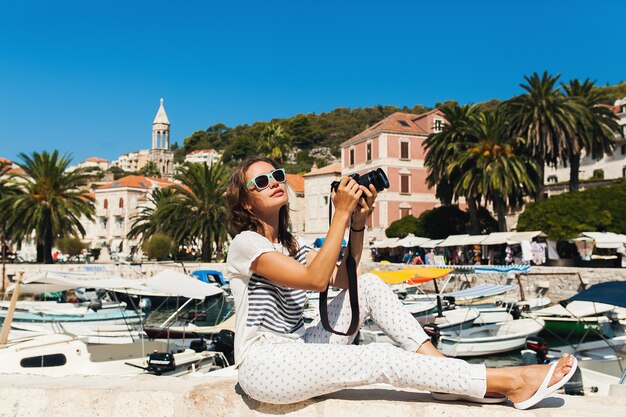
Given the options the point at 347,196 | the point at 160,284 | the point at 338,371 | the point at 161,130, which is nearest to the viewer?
the point at 338,371

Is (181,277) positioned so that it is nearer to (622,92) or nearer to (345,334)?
(345,334)

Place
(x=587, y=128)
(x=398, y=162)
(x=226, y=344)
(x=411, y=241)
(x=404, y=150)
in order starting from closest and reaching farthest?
(x=226, y=344), (x=587, y=128), (x=411, y=241), (x=398, y=162), (x=404, y=150)

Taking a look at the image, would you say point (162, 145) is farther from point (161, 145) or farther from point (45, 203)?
point (45, 203)

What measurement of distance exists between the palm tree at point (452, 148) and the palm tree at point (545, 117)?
3.53 meters

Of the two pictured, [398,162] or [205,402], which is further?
[398,162]

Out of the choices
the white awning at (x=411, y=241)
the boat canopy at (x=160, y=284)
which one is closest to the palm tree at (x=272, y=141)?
the white awning at (x=411, y=241)

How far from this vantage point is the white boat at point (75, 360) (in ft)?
33.5

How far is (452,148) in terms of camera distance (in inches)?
1559

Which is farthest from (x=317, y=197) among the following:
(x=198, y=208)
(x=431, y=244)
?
(x=431, y=244)

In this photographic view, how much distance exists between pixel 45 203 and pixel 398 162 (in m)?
29.6

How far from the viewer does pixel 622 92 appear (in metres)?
100

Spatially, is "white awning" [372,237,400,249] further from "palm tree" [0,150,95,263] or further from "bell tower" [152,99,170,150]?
"bell tower" [152,99,170,150]

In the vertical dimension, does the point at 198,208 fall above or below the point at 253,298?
above

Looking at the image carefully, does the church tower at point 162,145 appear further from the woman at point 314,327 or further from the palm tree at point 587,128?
the woman at point 314,327
